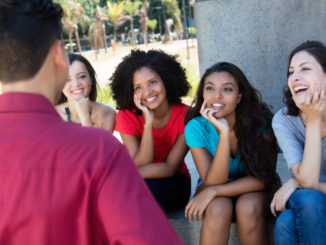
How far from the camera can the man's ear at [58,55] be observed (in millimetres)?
1111

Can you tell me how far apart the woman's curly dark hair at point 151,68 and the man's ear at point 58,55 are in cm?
211

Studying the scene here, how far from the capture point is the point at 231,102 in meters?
2.81

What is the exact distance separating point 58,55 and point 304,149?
5.81 ft

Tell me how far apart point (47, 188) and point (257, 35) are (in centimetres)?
342

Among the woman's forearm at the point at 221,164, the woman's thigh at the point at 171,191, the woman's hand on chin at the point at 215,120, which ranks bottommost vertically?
the woman's thigh at the point at 171,191

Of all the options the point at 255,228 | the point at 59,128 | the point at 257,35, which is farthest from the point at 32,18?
the point at 257,35

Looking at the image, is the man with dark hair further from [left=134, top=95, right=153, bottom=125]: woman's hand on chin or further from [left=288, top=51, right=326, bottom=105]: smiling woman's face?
[left=134, top=95, right=153, bottom=125]: woman's hand on chin

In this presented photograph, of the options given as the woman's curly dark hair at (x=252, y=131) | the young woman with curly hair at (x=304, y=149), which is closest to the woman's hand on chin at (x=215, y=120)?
the woman's curly dark hair at (x=252, y=131)

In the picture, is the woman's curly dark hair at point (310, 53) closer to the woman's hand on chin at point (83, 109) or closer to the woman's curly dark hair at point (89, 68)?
the woman's hand on chin at point (83, 109)

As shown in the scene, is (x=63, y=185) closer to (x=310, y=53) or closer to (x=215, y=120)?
(x=215, y=120)

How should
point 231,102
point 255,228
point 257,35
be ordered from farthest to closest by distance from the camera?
point 257,35
point 231,102
point 255,228

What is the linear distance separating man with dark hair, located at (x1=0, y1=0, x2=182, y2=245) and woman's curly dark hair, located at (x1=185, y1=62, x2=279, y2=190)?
1.71 metres

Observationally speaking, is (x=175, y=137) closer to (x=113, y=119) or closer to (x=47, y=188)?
(x=113, y=119)

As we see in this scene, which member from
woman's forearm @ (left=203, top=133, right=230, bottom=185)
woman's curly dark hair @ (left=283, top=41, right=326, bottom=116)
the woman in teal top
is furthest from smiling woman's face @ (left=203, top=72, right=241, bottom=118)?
woman's curly dark hair @ (left=283, top=41, right=326, bottom=116)
